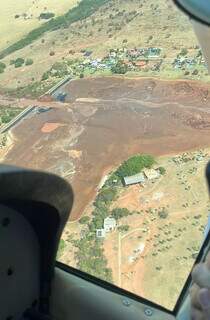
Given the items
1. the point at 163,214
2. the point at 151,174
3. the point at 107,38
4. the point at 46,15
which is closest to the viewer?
the point at 163,214

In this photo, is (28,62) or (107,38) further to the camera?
(107,38)

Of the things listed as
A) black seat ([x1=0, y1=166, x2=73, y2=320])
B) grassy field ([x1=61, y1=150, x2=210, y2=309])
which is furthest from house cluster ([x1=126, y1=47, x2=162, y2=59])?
black seat ([x1=0, y1=166, x2=73, y2=320])

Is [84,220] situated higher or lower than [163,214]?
higher

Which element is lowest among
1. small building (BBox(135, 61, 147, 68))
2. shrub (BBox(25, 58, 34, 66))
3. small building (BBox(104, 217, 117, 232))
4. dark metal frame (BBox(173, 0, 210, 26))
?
small building (BBox(135, 61, 147, 68))

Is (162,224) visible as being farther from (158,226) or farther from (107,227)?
(107,227)

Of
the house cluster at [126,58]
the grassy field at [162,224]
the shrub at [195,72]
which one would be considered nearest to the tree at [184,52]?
the shrub at [195,72]

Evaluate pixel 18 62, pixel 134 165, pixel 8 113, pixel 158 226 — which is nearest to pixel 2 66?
pixel 18 62

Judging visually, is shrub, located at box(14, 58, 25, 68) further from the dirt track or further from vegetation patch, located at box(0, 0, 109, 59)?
vegetation patch, located at box(0, 0, 109, 59)

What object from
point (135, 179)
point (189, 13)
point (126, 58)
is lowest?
point (135, 179)
